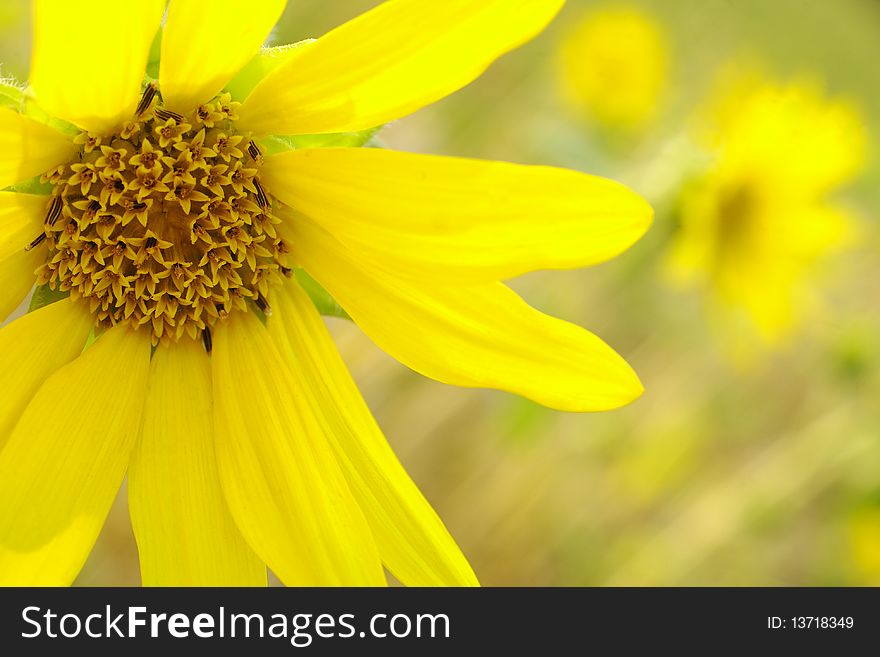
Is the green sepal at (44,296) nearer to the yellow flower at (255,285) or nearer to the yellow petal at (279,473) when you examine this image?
the yellow flower at (255,285)

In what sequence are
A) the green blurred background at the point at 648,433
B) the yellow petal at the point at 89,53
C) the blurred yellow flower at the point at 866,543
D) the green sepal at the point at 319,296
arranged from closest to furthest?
the yellow petal at the point at 89,53 → the green sepal at the point at 319,296 → the green blurred background at the point at 648,433 → the blurred yellow flower at the point at 866,543

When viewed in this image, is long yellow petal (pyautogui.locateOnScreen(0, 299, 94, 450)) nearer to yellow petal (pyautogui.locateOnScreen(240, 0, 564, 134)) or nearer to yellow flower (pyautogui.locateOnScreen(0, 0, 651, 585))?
yellow flower (pyautogui.locateOnScreen(0, 0, 651, 585))

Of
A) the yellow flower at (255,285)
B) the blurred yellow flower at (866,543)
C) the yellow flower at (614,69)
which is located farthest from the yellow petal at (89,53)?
the blurred yellow flower at (866,543)

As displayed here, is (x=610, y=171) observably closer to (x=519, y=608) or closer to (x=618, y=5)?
(x=519, y=608)

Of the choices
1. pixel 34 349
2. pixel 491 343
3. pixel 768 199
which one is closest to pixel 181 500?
pixel 34 349

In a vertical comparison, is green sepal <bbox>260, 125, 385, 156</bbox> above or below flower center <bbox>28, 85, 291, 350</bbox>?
above

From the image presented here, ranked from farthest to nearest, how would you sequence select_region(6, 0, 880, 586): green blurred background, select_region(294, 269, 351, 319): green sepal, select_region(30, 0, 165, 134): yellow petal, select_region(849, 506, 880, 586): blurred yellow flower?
select_region(849, 506, 880, 586): blurred yellow flower
select_region(6, 0, 880, 586): green blurred background
select_region(294, 269, 351, 319): green sepal
select_region(30, 0, 165, 134): yellow petal

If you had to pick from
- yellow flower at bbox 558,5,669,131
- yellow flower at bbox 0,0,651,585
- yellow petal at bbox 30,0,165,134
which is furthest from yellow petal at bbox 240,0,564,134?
yellow flower at bbox 558,5,669,131
